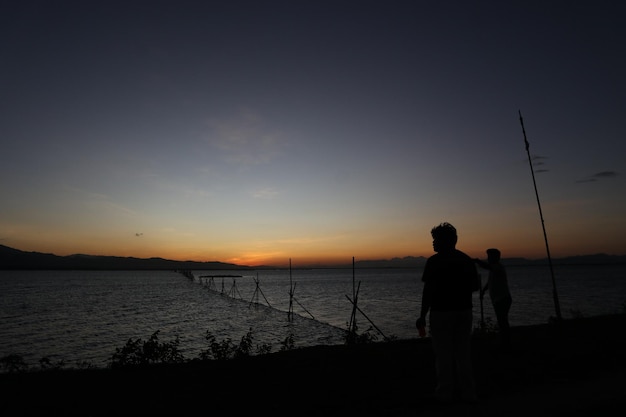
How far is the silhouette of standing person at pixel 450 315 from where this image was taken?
5375mm

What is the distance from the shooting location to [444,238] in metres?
5.72

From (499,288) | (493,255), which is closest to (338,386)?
(499,288)

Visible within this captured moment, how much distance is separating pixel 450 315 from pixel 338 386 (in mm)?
2886

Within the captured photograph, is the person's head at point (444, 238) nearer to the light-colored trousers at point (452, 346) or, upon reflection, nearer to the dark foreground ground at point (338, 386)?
the light-colored trousers at point (452, 346)

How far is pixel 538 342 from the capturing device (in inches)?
430

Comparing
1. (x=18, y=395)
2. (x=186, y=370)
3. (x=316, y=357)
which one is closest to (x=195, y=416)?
(x=186, y=370)

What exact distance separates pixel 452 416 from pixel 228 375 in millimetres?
4736

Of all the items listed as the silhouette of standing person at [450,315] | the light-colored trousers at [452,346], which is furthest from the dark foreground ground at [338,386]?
the silhouette of standing person at [450,315]

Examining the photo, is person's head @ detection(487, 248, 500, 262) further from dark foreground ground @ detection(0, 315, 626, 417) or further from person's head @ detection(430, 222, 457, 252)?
person's head @ detection(430, 222, 457, 252)

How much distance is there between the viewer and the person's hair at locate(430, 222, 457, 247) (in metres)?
5.71

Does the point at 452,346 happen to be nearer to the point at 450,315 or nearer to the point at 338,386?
the point at 450,315

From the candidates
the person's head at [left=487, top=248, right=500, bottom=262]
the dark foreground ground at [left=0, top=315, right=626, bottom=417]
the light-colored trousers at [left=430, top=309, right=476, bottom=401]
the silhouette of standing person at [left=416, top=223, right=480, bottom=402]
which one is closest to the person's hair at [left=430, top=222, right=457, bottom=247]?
the silhouette of standing person at [left=416, top=223, right=480, bottom=402]

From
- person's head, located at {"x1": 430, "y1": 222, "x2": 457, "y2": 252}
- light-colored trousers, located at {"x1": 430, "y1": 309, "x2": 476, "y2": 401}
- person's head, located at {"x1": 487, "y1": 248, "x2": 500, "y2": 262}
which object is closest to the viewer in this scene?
light-colored trousers, located at {"x1": 430, "y1": 309, "x2": 476, "y2": 401}

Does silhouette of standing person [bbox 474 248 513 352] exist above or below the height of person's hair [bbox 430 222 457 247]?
below
